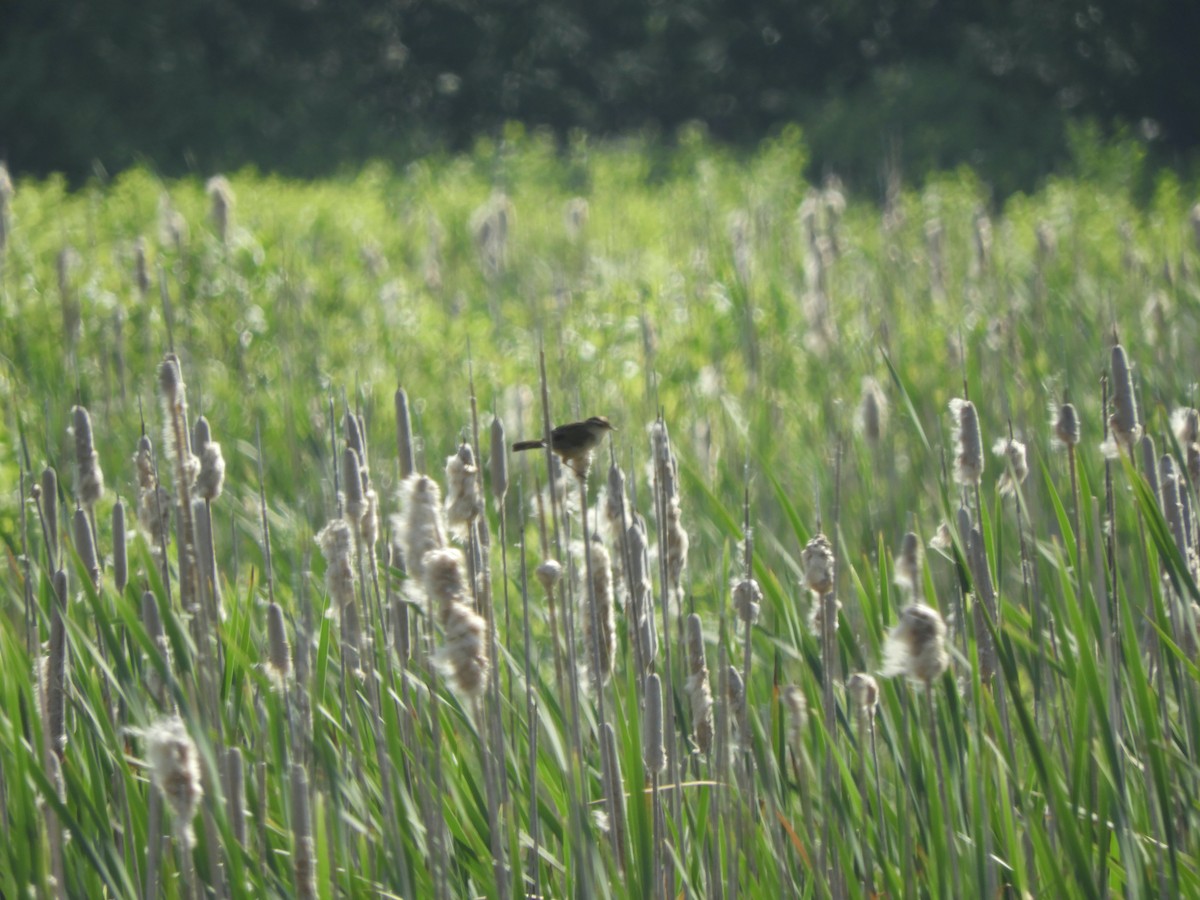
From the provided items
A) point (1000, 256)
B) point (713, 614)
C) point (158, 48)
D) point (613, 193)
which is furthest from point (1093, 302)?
point (158, 48)

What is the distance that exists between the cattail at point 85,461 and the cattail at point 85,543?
0.06 m

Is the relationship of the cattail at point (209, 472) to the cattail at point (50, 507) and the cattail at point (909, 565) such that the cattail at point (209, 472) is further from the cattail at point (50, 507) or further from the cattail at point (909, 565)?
the cattail at point (909, 565)

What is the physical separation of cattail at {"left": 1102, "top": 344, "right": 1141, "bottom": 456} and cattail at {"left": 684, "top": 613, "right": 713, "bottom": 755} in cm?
49

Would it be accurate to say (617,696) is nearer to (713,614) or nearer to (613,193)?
(713,614)

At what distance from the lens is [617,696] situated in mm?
1573

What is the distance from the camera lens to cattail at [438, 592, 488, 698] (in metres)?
1.11

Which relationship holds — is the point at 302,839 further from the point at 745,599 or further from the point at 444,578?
the point at 745,599

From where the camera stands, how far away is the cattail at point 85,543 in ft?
4.67

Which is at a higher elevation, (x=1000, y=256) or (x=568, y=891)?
(x=1000, y=256)

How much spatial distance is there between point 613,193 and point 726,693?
760 cm

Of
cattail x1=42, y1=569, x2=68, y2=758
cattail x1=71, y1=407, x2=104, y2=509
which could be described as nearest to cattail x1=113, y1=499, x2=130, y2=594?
cattail x1=71, y1=407, x2=104, y2=509

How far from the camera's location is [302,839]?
1.10m

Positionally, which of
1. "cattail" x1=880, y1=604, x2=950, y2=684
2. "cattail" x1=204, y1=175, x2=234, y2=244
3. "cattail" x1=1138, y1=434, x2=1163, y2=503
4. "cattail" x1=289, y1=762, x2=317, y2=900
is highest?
"cattail" x1=204, y1=175, x2=234, y2=244

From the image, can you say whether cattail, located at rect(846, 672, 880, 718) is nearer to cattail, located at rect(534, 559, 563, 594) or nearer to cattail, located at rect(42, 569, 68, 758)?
cattail, located at rect(534, 559, 563, 594)
